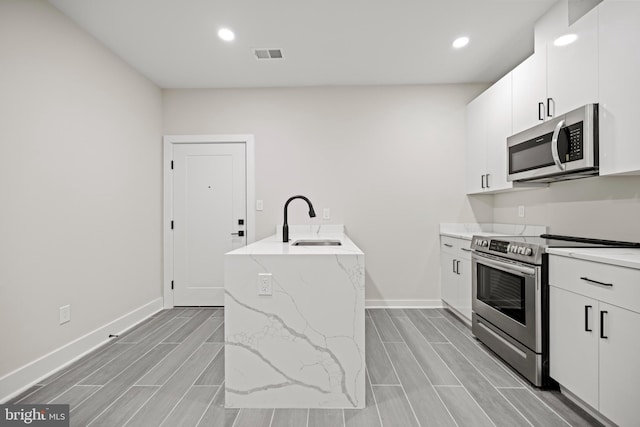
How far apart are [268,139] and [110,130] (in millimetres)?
1522

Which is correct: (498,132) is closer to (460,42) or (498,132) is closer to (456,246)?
(460,42)

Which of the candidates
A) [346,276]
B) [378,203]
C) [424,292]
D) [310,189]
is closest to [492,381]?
[346,276]

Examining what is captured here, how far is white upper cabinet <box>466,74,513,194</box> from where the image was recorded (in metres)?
2.81

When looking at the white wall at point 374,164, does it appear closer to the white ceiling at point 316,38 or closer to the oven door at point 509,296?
the white ceiling at point 316,38

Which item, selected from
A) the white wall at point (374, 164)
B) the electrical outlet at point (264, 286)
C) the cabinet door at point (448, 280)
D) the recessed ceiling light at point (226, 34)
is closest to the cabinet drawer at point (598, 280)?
the cabinet door at point (448, 280)

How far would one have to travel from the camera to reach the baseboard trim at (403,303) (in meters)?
3.55

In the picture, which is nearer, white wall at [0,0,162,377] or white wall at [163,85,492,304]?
white wall at [0,0,162,377]

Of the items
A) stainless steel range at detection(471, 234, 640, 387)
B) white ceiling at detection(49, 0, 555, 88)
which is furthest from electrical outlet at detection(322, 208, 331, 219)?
stainless steel range at detection(471, 234, 640, 387)

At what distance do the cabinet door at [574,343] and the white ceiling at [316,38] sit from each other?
80.6 inches

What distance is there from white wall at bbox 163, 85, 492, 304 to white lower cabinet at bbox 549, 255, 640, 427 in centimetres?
176

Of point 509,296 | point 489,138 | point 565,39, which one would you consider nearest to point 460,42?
point 565,39

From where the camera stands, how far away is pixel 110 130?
279 centimetres

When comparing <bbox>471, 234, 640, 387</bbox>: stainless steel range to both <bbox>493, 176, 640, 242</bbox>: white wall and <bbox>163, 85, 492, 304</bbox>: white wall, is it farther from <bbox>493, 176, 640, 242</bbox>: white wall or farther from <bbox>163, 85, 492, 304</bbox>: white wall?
<bbox>163, 85, 492, 304</bbox>: white wall

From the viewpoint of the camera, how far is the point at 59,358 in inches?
86.4
